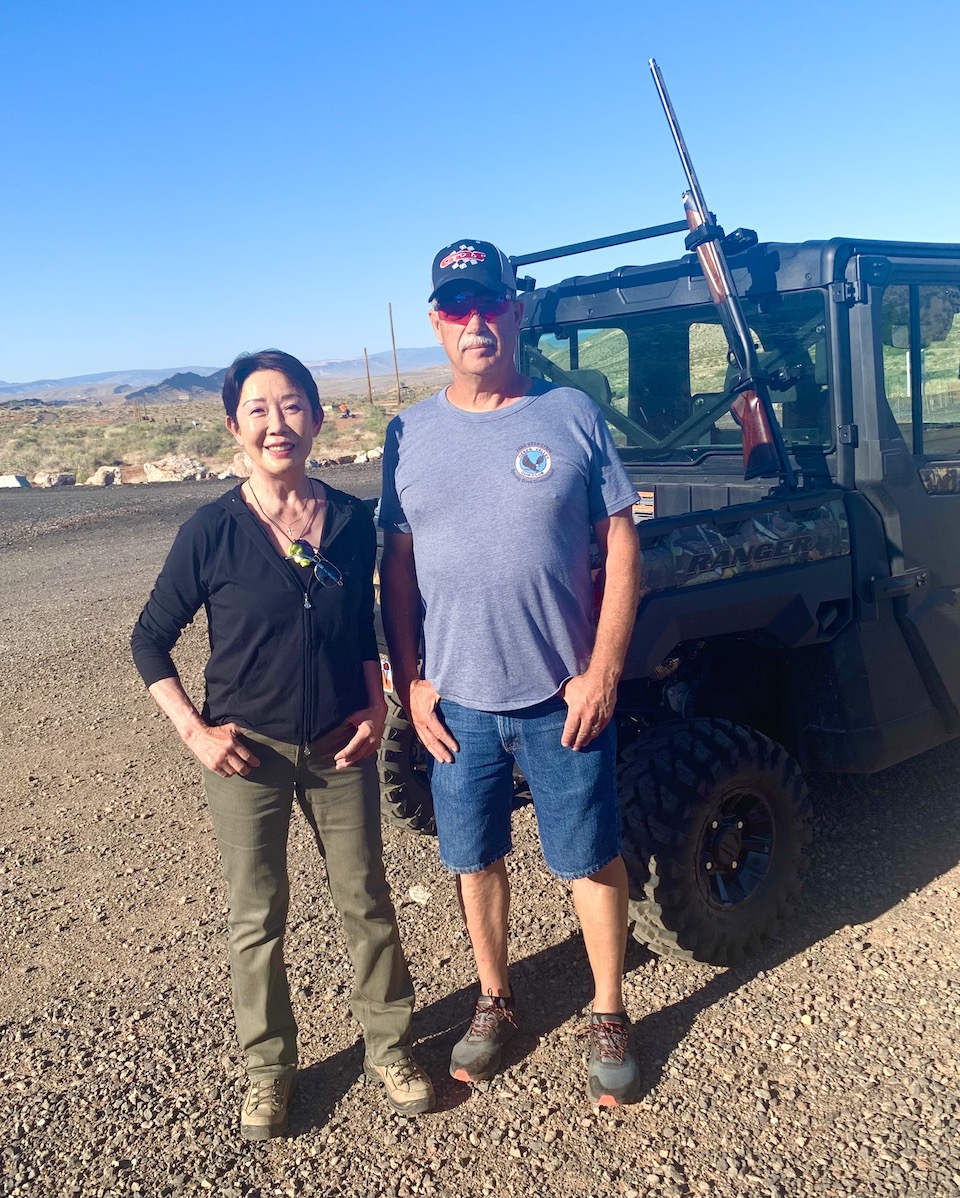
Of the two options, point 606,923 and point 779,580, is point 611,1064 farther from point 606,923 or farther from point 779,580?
point 779,580

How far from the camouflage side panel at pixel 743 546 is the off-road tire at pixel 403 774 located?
96cm

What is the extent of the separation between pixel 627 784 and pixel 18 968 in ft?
6.76

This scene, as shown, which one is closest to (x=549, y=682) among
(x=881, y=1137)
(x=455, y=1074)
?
(x=455, y=1074)

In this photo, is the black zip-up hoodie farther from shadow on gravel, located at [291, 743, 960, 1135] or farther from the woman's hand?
shadow on gravel, located at [291, 743, 960, 1135]

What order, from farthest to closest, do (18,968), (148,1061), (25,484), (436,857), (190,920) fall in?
(25,484), (436,857), (190,920), (18,968), (148,1061)

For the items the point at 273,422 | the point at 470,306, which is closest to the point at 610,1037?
the point at 273,422

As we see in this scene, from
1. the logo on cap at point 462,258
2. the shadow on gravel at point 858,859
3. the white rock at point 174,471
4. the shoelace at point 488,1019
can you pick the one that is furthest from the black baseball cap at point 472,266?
the white rock at point 174,471

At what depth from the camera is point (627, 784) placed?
10.1 ft

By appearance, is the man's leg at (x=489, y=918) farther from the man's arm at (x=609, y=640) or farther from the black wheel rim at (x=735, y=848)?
the black wheel rim at (x=735, y=848)

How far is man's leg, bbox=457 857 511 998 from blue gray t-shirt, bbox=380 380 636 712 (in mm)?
523

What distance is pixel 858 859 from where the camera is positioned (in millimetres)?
3893

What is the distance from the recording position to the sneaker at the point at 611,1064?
2594 millimetres

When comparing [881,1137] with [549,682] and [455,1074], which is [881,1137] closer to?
[455,1074]

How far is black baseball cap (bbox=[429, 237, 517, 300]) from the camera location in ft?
8.14
